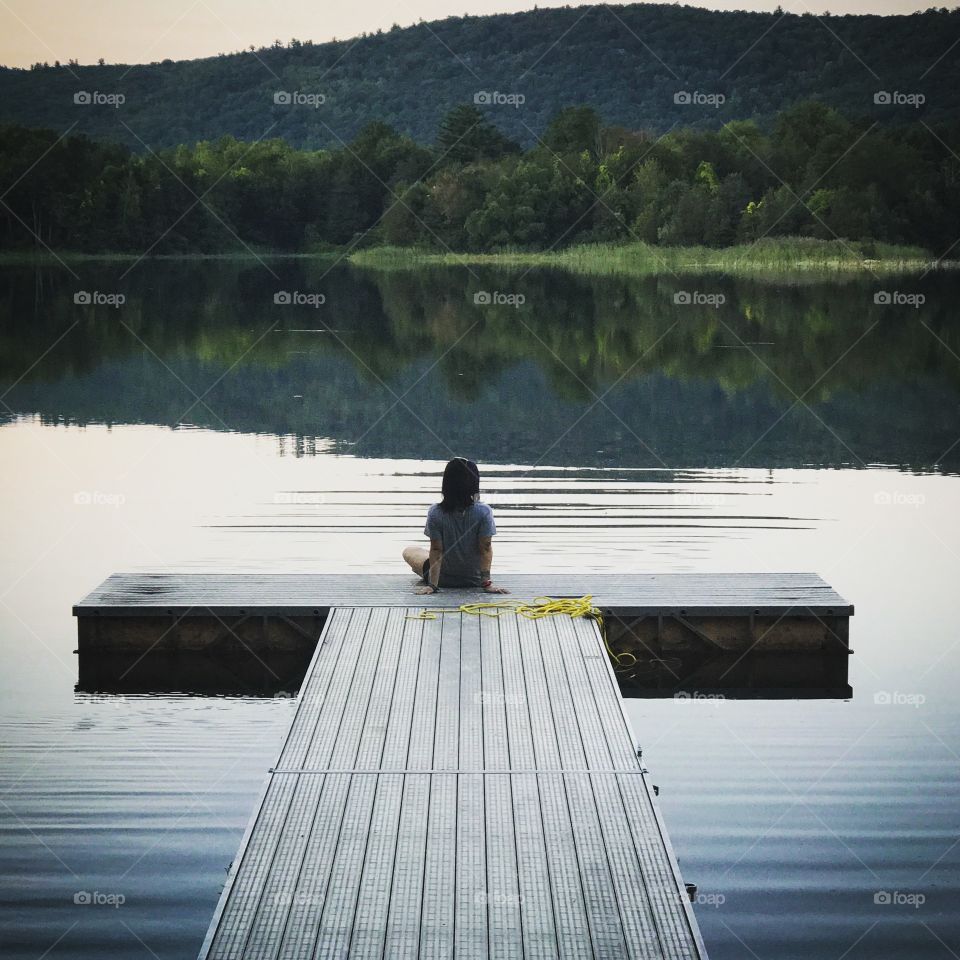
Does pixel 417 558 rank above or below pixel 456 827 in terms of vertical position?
above

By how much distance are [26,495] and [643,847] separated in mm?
11744

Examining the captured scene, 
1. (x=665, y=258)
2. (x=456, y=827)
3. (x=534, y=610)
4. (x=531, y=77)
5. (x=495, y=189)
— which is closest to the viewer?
(x=456, y=827)

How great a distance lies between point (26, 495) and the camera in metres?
16.0

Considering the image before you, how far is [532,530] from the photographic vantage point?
1392 cm

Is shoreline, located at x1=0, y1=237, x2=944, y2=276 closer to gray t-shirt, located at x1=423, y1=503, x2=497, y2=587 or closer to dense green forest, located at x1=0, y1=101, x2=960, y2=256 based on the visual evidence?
dense green forest, located at x1=0, y1=101, x2=960, y2=256

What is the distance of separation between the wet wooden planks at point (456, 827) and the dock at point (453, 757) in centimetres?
1

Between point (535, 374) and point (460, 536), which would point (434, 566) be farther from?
point (535, 374)

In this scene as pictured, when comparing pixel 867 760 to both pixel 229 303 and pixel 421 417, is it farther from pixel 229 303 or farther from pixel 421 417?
pixel 229 303

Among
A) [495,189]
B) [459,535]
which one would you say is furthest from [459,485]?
[495,189]

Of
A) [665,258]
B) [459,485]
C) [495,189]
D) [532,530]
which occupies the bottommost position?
[532,530]

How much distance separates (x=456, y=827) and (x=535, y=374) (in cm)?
2136

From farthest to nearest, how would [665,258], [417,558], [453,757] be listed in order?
[665,258]
[417,558]
[453,757]

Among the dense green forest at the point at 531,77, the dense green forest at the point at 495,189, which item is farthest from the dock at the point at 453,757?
the dense green forest at the point at 531,77

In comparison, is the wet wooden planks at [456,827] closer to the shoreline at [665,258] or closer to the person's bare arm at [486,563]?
the person's bare arm at [486,563]
